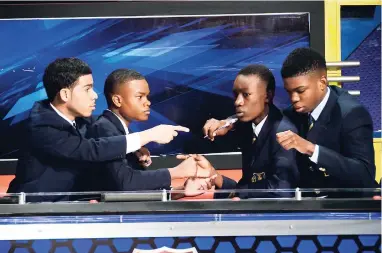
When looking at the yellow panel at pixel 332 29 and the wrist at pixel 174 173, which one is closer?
the wrist at pixel 174 173

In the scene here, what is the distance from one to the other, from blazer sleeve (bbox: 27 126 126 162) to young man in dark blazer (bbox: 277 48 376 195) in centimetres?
81

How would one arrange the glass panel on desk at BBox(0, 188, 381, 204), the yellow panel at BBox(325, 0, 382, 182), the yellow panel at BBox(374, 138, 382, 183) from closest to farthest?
the glass panel on desk at BBox(0, 188, 381, 204) → the yellow panel at BBox(374, 138, 382, 183) → the yellow panel at BBox(325, 0, 382, 182)

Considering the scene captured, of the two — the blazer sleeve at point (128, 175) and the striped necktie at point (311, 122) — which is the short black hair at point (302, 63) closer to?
the striped necktie at point (311, 122)

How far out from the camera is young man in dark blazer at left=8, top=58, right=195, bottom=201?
141 inches

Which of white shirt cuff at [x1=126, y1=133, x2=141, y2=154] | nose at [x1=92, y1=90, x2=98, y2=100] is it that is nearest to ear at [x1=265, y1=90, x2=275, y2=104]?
white shirt cuff at [x1=126, y1=133, x2=141, y2=154]

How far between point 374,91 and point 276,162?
0.63 m

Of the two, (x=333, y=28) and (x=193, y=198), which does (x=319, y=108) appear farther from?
(x=193, y=198)

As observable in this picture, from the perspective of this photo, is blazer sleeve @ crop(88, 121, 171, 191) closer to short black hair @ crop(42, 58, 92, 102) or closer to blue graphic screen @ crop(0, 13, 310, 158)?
blue graphic screen @ crop(0, 13, 310, 158)

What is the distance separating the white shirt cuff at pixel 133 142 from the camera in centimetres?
361

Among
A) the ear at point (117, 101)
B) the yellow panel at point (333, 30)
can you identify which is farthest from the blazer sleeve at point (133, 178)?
the yellow panel at point (333, 30)

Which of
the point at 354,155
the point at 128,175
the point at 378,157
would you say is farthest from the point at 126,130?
the point at 378,157

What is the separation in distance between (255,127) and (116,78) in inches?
28.8

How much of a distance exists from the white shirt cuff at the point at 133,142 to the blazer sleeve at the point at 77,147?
0.08 feet

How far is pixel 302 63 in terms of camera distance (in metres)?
3.65
